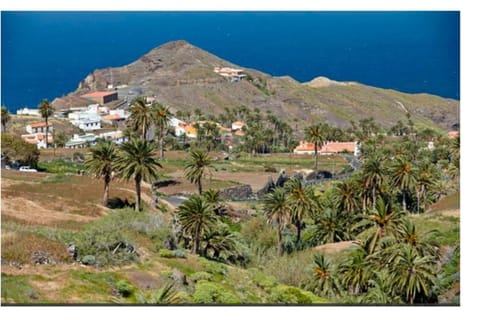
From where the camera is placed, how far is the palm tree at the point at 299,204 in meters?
59.7

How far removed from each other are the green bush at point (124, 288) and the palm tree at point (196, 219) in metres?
12.3

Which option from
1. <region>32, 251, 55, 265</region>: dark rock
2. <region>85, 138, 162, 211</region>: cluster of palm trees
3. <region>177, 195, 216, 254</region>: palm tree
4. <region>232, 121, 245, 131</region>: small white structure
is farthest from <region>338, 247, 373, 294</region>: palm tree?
<region>232, 121, 245, 131</region>: small white structure

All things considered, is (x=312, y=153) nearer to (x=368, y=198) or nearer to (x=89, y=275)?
(x=368, y=198)

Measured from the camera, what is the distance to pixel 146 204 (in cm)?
6444

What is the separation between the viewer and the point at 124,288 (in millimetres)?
39000

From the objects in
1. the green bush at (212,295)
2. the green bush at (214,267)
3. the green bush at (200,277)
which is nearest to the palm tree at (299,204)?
the green bush at (214,267)

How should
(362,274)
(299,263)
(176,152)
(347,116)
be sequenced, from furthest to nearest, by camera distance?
(347,116) → (176,152) → (299,263) → (362,274)

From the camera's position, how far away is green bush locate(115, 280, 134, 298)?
38806 mm

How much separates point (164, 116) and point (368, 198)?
3250 centimetres

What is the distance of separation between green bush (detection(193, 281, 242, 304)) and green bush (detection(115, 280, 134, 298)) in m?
3.32

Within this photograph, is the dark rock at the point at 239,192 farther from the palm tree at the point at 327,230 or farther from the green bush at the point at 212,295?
the green bush at the point at 212,295

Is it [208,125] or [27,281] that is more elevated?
[208,125]

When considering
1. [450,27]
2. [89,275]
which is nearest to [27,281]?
[89,275]

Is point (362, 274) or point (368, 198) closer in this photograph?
point (362, 274)
